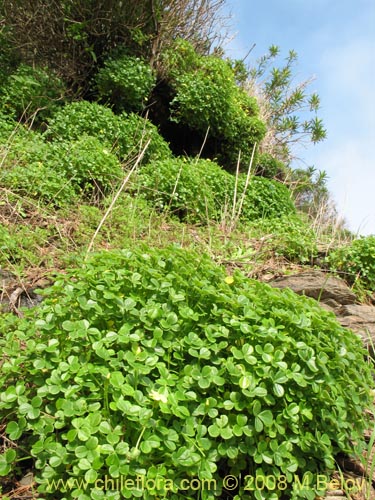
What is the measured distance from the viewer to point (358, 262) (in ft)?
A: 13.0

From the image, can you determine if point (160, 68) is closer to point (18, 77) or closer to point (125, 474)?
point (18, 77)

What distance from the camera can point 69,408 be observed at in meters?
1.43

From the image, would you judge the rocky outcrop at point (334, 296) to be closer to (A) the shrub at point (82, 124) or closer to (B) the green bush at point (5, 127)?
(A) the shrub at point (82, 124)

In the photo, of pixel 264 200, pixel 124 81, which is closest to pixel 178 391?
pixel 264 200

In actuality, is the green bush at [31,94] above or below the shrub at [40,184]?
above

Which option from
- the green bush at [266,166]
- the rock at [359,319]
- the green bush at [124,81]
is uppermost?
the green bush at [266,166]

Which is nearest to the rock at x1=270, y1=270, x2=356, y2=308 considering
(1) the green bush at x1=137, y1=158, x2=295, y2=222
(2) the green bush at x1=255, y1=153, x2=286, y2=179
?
(1) the green bush at x1=137, y1=158, x2=295, y2=222

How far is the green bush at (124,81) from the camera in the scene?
6.04 meters

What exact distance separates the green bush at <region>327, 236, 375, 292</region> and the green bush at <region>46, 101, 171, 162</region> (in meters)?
2.49

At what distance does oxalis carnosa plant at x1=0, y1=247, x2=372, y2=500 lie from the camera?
1.40 metres

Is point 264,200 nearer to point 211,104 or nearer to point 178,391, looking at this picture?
point 211,104

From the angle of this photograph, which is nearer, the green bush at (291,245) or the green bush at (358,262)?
the green bush at (358,262)

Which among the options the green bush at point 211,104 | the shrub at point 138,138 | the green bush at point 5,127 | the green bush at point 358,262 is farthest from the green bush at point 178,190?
the green bush at point 211,104

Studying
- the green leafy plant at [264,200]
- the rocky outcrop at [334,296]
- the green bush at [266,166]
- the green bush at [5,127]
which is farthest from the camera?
the green bush at [266,166]
